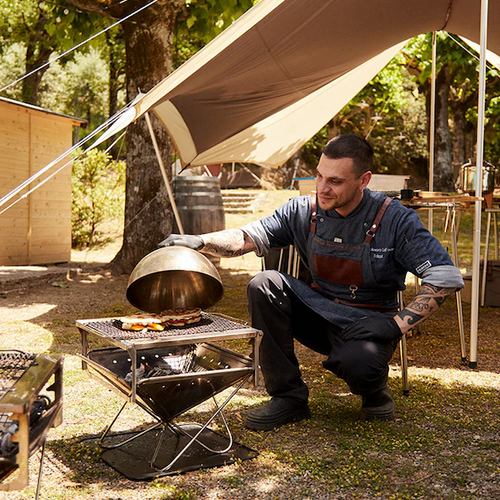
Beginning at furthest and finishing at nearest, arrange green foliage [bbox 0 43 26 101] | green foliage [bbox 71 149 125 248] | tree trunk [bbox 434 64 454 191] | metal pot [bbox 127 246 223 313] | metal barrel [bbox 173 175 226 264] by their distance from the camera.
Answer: green foliage [bbox 0 43 26 101] < tree trunk [bbox 434 64 454 191] < green foliage [bbox 71 149 125 248] < metal barrel [bbox 173 175 226 264] < metal pot [bbox 127 246 223 313]

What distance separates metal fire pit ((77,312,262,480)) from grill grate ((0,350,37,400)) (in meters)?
0.29

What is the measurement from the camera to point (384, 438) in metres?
2.64

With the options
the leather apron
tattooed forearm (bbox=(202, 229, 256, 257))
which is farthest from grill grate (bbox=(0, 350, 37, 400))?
the leather apron

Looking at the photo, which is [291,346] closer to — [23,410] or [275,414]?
[275,414]

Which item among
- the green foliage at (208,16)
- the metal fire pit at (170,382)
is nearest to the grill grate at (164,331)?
the metal fire pit at (170,382)

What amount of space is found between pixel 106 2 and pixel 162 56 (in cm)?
77

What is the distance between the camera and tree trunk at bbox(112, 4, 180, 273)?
7.02 meters

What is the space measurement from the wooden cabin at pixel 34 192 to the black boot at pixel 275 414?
5610 mm

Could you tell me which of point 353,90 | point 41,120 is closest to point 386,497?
point 353,90

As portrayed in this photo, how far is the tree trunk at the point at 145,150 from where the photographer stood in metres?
7.02

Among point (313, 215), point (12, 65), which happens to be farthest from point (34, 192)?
point (12, 65)

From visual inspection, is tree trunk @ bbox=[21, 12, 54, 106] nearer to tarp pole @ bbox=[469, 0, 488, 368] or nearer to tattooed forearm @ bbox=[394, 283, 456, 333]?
tarp pole @ bbox=[469, 0, 488, 368]

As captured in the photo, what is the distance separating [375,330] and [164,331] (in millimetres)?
811

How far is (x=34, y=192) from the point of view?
7996 mm
